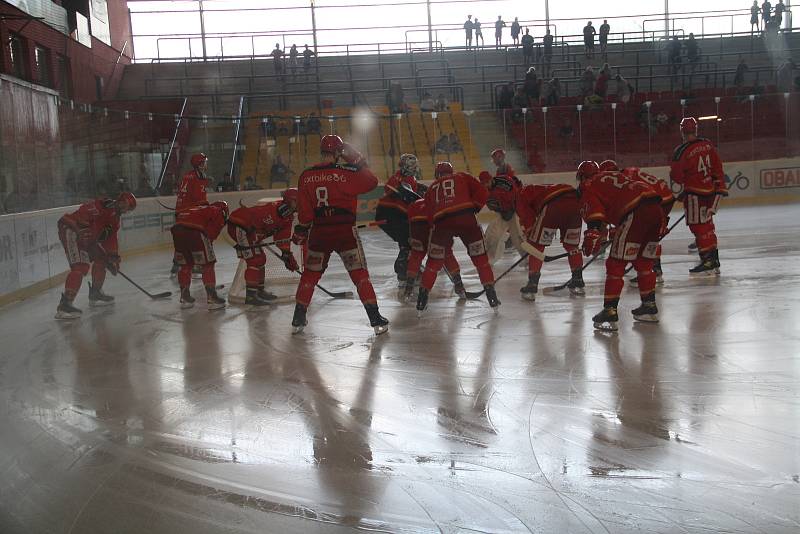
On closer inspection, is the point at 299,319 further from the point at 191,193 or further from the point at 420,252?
the point at 191,193

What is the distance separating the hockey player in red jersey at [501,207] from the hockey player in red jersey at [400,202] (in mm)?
923

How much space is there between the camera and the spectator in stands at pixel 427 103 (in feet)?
65.0

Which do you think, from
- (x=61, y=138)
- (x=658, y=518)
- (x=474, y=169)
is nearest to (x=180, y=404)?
(x=658, y=518)

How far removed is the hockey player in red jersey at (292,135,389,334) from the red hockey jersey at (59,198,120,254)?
3.07 m

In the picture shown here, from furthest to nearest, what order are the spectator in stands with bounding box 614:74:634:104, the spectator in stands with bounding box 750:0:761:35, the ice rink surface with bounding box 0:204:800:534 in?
the spectator in stands with bounding box 750:0:761:35 < the spectator in stands with bounding box 614:74:634:104 < the ice rink surface with bounding box 0:204:800:534

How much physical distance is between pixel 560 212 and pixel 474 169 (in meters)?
9.43

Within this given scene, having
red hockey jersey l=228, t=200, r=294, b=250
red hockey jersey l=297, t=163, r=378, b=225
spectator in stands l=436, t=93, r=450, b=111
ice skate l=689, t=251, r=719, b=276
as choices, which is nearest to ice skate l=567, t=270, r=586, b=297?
ice skate l=689, t=251, r=719, b=276

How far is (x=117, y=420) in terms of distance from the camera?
458 centimetres

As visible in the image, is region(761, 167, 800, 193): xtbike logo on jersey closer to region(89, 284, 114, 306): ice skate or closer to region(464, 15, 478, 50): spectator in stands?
region(464, 15, 478, 50): spectator in stands

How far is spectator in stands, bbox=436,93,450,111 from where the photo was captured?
19641 mm

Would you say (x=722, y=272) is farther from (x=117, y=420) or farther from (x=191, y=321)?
(x=117, y=420)

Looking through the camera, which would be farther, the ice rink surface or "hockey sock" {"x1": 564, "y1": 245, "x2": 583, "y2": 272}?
"hockey sock" {"x1": 564, "y1": 245, "x2": 583, "y2": 272}

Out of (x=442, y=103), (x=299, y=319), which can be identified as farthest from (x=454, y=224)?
(x=442, y=103)

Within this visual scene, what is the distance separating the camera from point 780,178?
19406 millimetres
